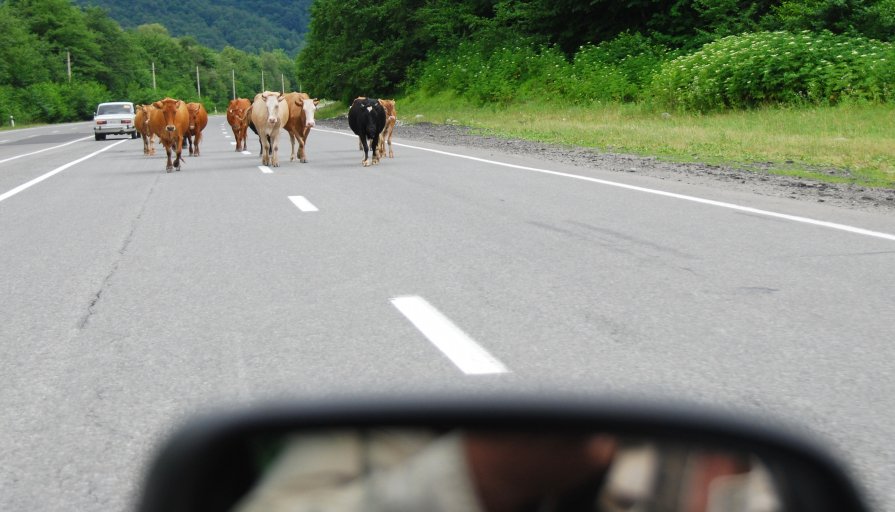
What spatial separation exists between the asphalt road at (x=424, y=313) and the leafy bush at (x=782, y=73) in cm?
1801

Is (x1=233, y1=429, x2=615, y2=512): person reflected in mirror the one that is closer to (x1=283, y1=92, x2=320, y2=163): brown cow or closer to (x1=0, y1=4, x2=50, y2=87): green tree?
(x1=283, y1=92, x2=320, y2=163): brown cow

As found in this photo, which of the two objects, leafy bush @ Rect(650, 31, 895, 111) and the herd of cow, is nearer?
the herd of cow

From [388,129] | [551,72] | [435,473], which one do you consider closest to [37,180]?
[388,129]

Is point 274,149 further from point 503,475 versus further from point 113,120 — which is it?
point 113,120

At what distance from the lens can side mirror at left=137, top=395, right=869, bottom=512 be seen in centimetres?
110

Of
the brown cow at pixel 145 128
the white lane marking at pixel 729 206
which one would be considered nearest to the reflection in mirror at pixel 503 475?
the white lane marking at pixel 729 206

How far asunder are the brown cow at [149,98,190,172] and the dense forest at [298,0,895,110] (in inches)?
681

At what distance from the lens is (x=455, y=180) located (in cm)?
1593

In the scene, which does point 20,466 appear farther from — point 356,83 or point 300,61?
point 300,61

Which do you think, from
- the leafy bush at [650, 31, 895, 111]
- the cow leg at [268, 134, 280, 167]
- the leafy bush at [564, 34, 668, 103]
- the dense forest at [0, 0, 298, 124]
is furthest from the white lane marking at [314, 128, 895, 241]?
the dense forest at [0, 0, 298, 124]

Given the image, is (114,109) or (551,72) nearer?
(551,72)

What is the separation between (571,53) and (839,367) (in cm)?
4773

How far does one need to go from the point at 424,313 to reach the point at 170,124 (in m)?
16.1

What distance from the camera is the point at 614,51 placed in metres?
44.4
